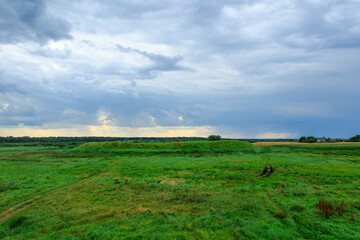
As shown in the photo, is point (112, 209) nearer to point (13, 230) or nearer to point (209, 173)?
point (13, 230)

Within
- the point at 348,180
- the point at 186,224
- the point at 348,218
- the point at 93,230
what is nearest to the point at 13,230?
the point at 93,230

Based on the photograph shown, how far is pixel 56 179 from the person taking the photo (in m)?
24.3

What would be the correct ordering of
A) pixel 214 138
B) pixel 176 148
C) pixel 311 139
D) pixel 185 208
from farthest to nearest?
1. pixel 214 138
2. pixel 311 139
3. pixel 176 148
4. pixel 185 208

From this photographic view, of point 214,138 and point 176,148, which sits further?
point 214,138

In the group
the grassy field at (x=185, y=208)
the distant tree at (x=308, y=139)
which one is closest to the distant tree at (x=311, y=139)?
the distant tree at (x=308, y=139)

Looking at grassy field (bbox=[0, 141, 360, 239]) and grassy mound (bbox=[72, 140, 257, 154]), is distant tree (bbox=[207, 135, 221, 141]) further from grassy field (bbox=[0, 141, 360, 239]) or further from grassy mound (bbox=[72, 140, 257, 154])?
grassy field (bbox=[0, 141, 360, 239])

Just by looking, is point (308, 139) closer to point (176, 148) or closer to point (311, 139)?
point (311, 139)

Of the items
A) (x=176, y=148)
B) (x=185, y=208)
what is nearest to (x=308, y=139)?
(x=176, y=148)

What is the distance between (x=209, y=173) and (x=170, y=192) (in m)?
9.55

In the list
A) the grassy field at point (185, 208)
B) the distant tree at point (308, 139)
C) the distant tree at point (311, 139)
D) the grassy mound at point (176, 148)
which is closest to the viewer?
the grassy field at point (185, 208)

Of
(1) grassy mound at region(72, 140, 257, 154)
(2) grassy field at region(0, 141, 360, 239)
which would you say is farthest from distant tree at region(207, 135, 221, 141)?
(2) grassy field at region(0, 141, 360, 239)

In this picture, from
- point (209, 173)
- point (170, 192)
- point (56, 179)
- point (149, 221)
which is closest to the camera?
point (149, 221)

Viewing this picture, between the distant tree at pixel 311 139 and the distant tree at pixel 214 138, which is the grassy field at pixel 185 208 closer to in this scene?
the distant tree at pixel 214 138

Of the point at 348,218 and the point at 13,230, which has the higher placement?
the point at 348,218
